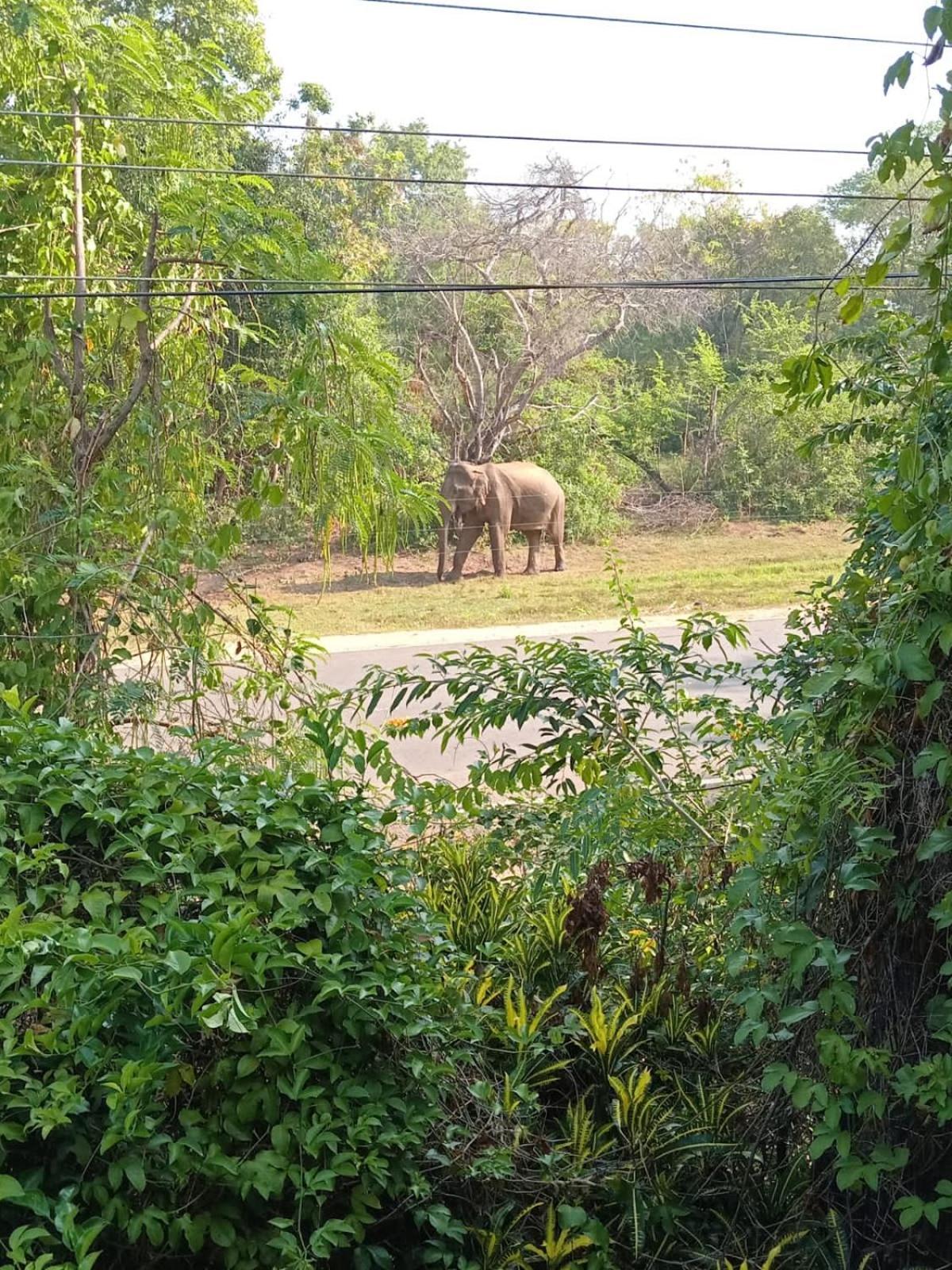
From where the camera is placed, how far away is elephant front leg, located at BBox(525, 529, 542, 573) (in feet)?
41.5

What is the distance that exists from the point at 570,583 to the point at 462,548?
113cm

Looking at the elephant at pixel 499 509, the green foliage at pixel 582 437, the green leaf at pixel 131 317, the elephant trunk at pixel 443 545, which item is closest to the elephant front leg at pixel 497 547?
the elephant at pixel 499 509

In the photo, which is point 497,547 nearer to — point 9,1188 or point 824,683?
point 824,683

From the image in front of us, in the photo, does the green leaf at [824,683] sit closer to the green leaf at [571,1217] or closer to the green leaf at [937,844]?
the green leaf at [937,844]

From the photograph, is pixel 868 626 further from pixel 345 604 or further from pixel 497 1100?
pixel 345 604

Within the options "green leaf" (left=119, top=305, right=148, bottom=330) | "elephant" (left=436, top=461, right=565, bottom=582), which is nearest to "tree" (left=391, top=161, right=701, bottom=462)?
"elephant" (left=436, top=461, right=565, bottom=582)

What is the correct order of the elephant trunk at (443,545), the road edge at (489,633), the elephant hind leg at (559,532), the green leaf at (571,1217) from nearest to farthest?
the green leaf at (571,1217) → the road edge at (489,633) → the elephant trunk at (443,545) → the elephant hind leg at (559,532)

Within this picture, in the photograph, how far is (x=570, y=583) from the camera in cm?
1201

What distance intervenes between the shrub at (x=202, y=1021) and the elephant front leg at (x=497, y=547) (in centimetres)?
1037

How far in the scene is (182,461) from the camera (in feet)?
12.9

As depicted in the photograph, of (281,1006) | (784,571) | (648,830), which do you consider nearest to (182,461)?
Answer: (648,830)

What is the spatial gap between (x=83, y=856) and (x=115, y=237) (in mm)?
2885

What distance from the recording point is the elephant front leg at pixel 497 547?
12344 millimetres

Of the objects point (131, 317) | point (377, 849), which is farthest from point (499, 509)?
point (377, 849)
